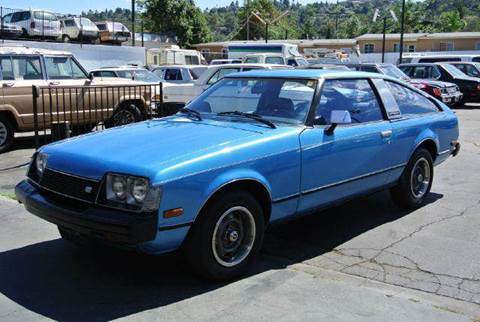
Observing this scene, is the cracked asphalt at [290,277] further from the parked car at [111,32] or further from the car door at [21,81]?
the parked car at [111,32]

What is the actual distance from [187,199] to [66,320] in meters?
1.13

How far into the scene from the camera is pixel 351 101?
226 inches

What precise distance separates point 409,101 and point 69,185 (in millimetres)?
4058

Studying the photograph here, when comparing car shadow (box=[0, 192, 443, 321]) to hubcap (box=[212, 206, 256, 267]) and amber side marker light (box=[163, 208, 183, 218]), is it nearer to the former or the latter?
hubcap (box=[212, 206, 256, 267])

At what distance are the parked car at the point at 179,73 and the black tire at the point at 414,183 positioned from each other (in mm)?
15208

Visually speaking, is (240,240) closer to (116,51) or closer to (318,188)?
(318,188)

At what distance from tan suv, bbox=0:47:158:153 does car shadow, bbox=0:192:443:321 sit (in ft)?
17.0

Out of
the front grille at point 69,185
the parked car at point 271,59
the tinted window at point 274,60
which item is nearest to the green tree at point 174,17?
the parked car at point 271,59

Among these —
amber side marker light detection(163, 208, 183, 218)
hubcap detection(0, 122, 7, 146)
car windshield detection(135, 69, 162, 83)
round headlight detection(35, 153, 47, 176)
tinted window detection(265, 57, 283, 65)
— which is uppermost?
tinted window detection(265, 57, 283, 65)

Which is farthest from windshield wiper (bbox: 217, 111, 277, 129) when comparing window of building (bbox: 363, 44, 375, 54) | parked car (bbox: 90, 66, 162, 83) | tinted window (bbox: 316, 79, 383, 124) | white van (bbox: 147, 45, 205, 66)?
window of building (bbox: 363, 44, 375, 54)

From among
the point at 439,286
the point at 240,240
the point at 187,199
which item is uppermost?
the point at 187,199

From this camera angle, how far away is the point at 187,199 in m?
4.02

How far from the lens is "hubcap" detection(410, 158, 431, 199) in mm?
6626

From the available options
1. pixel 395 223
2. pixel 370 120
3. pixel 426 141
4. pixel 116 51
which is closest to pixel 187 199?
pixel 370 120
